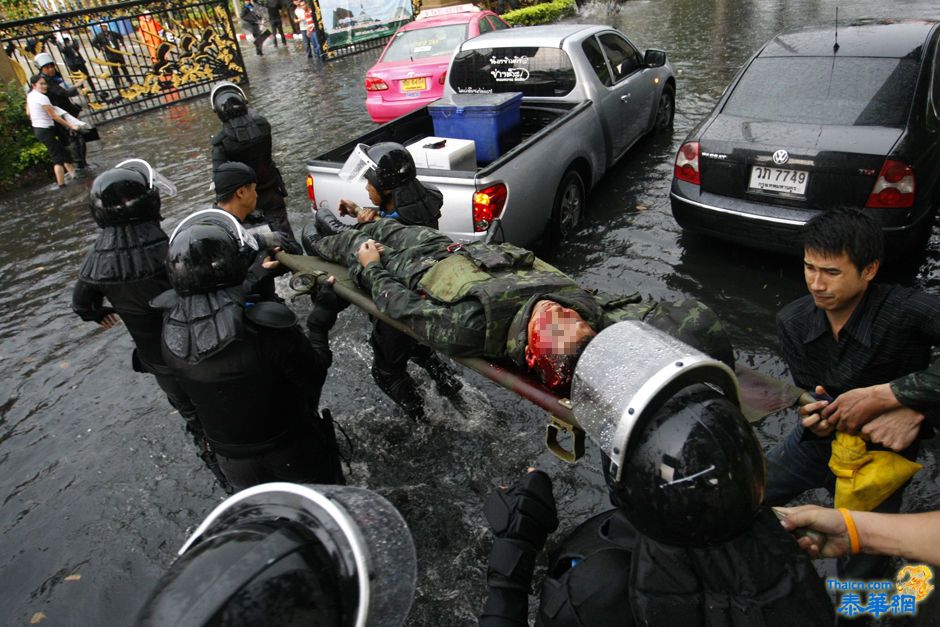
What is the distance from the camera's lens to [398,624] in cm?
121

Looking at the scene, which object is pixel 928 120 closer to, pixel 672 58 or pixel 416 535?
pixel 416 535

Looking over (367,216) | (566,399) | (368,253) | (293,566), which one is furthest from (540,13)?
(293,566)

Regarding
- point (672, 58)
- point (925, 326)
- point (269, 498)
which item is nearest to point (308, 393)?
Answer: point (269, 498)

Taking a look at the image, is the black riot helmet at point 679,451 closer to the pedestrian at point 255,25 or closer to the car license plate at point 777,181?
the car license plate at point 777,181

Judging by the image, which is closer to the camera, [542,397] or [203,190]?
[542,397]

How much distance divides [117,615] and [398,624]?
268 centimetres

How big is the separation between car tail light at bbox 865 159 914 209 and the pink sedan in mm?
5970

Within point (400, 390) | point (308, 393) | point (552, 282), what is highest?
point (552, 282)

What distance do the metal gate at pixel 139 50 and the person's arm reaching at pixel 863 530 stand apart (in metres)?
15.5

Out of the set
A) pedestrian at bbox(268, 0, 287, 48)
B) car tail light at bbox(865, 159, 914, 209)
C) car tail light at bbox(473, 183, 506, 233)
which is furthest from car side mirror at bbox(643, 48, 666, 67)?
pedestrian at bbox(268, 0, 287, 48)

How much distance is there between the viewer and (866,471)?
202 centimetres

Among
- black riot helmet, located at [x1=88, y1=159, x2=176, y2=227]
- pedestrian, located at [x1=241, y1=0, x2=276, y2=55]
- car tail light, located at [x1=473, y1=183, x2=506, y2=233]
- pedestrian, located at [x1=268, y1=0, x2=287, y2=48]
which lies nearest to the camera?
black riot helmet, located at [x1=88, y1=159, x2=176, y2=227]

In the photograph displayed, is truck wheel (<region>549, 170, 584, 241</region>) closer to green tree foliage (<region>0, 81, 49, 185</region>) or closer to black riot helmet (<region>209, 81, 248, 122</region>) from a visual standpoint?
black riot helmet (<region>209, 81, 248, 122</region>)

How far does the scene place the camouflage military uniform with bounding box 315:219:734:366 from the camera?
245cm
